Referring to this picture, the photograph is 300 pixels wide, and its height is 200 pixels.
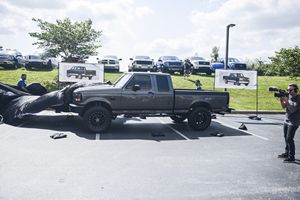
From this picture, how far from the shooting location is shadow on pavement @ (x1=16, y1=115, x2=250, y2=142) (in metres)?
10.7

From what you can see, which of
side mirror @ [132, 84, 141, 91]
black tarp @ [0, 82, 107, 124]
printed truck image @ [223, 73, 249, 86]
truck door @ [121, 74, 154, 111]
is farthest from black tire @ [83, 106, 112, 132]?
printed truck image @ [223, 73, 249, 86]

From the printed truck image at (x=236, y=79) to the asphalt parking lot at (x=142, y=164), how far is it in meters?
5.66

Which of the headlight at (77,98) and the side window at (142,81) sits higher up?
the side window at (142,81)

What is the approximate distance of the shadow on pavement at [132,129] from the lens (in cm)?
1073

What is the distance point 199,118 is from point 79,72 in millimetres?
8321

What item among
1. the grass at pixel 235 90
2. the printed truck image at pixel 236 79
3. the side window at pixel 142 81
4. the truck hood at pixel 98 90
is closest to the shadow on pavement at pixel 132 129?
the truck hood at pixel 98 90

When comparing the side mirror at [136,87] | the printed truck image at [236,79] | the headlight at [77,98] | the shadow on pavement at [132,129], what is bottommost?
the shadow on pavement at [132,129]

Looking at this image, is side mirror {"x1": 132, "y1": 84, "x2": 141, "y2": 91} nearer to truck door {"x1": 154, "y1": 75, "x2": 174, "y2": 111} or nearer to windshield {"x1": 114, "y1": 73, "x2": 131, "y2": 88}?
windshield {"x1": 114, "y1": 73, "x2": 131, "y2": 88}

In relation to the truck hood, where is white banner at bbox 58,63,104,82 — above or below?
above

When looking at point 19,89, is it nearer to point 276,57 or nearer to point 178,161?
point 178,161

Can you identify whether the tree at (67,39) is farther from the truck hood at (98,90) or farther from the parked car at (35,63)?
the truck hood at (98,90)

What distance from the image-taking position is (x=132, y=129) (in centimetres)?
1196

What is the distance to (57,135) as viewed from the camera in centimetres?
1004

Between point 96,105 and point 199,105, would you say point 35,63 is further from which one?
point 199,105
